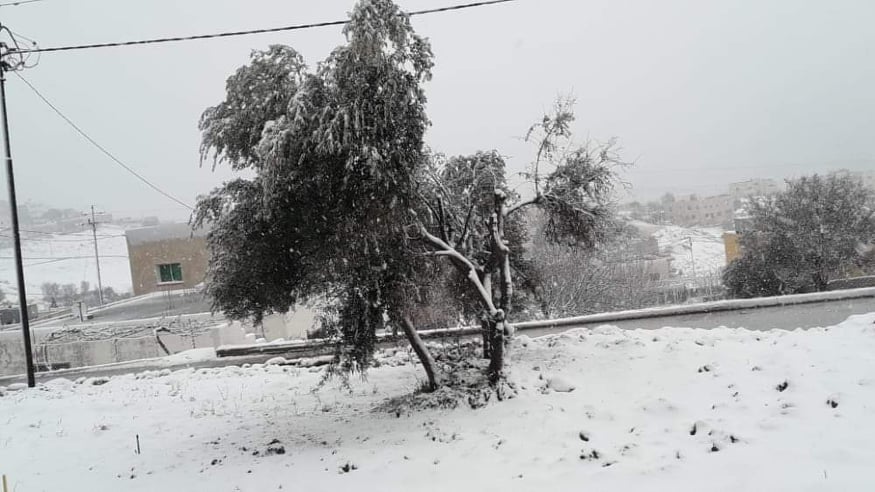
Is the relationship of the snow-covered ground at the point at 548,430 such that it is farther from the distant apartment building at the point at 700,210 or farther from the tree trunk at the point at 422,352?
the distant apartment building at the point at 700,210

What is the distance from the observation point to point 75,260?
54250 millimetres

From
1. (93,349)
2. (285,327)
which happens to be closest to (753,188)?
(285,327)

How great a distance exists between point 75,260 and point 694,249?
54.6m

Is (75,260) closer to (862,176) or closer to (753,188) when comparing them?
(753,188)

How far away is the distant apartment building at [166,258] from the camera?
1406 inches

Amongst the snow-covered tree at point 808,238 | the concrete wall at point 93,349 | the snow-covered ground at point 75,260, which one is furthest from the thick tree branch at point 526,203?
the snow-covered ground at point 75,260

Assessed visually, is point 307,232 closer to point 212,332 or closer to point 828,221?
point 212,332

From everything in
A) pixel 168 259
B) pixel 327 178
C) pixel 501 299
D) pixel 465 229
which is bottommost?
pixel 501 299

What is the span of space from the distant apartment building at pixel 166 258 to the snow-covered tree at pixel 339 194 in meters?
29.5

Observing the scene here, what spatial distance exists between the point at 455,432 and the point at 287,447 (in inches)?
83.6

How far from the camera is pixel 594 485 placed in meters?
4.99

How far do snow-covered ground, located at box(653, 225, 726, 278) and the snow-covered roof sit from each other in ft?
104

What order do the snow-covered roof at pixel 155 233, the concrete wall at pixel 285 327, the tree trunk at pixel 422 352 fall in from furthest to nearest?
the snow-covered roof at pixel 155 233 < the concrete wall at pixel 285 327 < the tree trunk at pixel 422 352

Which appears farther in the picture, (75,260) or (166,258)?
(75,260)
